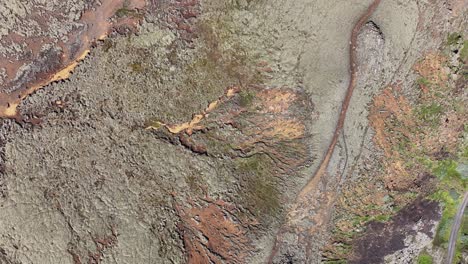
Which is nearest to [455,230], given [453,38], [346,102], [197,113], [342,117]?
[342,117]

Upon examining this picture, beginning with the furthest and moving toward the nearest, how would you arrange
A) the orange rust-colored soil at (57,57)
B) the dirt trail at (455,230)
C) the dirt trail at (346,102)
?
the dirt trail at (455,230), the dirt trail at (346,102), the orange rust-colored soil at (57,57)

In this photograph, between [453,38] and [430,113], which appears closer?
[453,38]

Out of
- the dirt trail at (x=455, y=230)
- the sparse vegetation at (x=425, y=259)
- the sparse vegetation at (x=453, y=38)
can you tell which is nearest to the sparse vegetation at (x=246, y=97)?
the sparse vegetation at (x=453, y=38)

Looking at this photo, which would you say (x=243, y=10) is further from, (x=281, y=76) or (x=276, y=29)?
(x=281, y=76)

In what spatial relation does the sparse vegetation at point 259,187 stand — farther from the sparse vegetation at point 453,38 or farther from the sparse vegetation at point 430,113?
the sparse vegetation at point 453,38

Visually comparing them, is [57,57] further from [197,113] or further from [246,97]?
[246,97]

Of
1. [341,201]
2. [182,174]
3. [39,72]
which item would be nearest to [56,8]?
[39,72]
